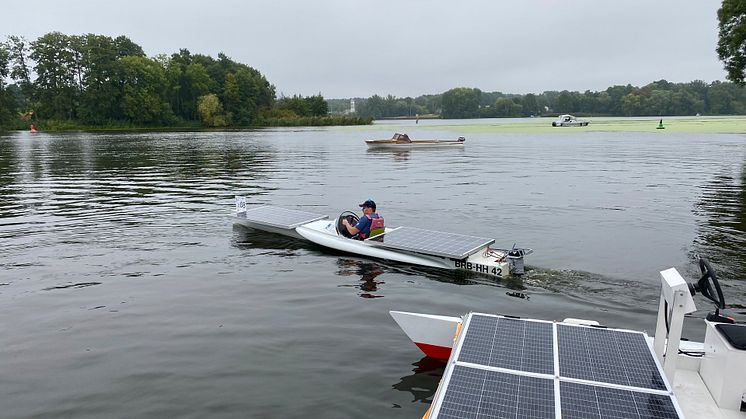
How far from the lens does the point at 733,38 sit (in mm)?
54000

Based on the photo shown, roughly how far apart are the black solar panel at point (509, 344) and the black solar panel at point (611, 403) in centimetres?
49

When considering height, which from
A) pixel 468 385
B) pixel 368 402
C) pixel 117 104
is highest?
pixel 117 104

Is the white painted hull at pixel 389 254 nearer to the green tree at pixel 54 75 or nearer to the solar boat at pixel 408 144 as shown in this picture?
the solar boat at pixel 408 144

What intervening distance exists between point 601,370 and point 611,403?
650 millimetres

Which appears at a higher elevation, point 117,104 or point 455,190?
point 117,104

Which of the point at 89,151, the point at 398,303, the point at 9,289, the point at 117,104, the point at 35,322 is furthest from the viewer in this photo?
the point at 117,104

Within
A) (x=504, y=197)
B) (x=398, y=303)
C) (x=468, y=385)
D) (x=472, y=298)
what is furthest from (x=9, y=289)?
(x=504, y=197)

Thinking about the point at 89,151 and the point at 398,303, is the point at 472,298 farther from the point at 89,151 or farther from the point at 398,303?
the point at 89,151

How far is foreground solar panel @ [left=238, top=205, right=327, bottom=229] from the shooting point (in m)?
18.2

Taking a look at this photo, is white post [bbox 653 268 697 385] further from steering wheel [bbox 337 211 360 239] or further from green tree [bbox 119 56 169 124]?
green tree [bbox 119 56 169 124]

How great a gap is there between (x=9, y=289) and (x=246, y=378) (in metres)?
8.25

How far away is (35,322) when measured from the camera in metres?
11.4

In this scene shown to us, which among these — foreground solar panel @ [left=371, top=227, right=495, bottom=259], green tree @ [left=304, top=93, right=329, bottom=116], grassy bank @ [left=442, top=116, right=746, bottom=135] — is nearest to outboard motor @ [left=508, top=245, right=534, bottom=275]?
foreground solar panel @ [left=371, top=227, right=495, bottom=259]

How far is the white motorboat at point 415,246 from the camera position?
14.0 meters
